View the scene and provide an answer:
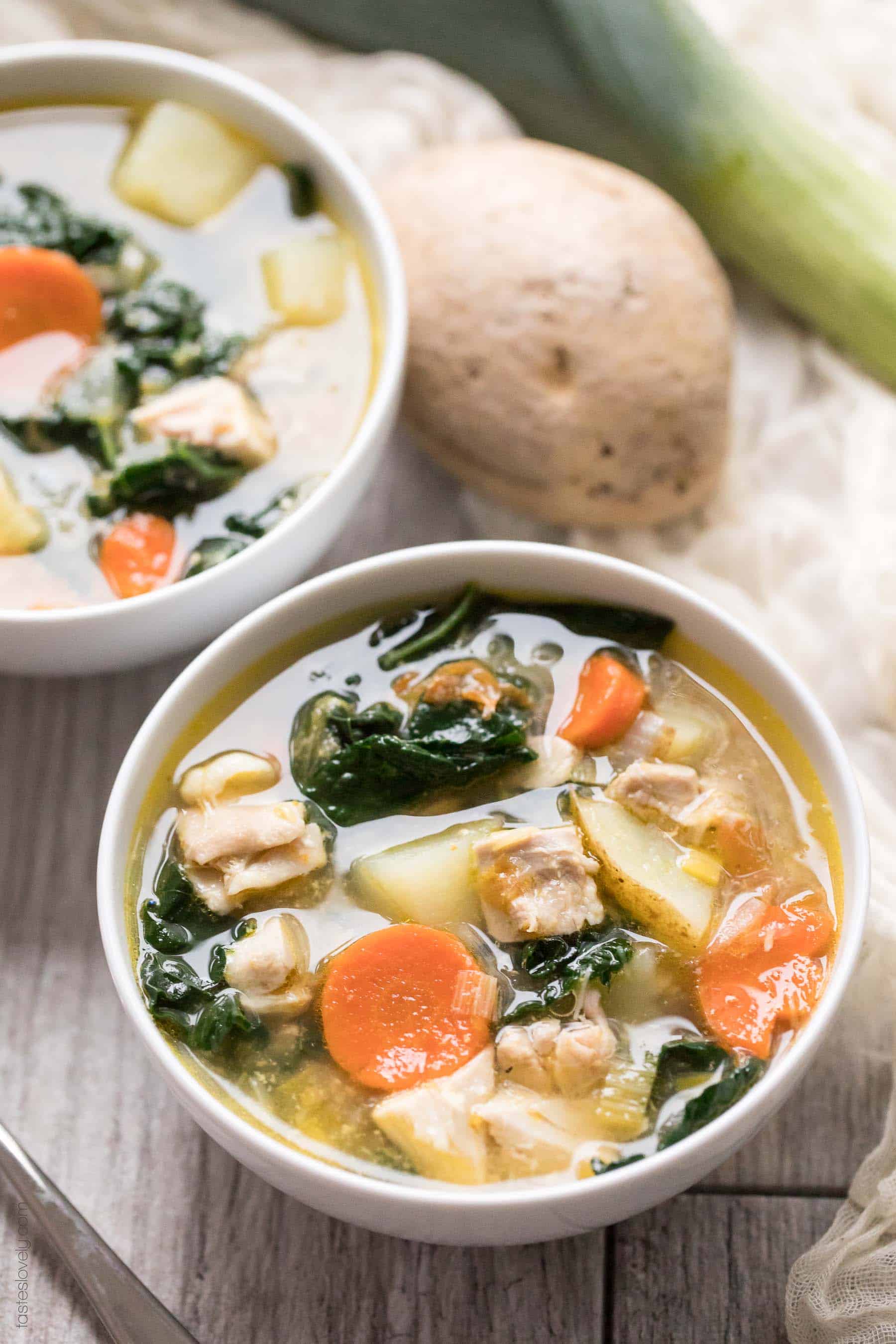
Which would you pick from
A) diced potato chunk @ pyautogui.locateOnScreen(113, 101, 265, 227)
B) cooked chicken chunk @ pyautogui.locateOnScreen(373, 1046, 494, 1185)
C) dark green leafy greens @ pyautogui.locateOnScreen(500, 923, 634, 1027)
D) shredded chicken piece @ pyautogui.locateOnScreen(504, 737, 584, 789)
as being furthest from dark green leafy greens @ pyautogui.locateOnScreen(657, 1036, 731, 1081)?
diced potato chunk @ pyautogui.locateOnScreen(113, 101, 265, 227)

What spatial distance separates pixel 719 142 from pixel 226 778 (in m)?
1.63

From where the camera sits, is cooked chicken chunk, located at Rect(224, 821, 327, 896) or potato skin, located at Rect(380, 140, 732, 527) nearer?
cooked chicken chunk, located at Rect(224, 821, 327, 896)

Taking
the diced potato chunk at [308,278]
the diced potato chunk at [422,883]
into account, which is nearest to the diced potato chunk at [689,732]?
the diced potato chunk at [422,883]

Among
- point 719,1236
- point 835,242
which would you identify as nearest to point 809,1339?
point 719,1236

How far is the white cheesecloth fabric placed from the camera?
2338 mm

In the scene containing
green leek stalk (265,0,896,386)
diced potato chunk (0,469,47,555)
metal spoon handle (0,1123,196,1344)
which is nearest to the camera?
metal spoon handle (0,1123,196,1344)

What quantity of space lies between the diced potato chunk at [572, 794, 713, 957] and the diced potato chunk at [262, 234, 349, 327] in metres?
1.09

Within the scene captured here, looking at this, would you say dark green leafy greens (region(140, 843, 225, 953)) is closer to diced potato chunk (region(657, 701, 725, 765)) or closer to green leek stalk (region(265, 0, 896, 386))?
diced potato chunk (region(657, 701, 725, 765))

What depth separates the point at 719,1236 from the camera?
2.06m

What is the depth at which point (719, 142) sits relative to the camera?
2.53 meters

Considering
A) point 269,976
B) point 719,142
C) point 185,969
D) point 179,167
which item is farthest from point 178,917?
point 719,142

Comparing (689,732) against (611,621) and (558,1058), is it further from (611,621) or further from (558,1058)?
(558,1058)

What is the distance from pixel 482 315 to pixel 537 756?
0.90 metres

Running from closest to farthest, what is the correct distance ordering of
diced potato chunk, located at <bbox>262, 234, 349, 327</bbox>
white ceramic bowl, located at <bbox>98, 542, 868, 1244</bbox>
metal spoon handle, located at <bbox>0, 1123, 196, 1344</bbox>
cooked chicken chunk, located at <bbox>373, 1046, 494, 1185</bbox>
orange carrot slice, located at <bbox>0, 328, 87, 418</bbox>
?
white ceramic bowl, located at <bbox>98, 542, 868, 1244</bbox>
cooked chicken chunk, located at <bbox>373, 1046, 494, 1185</bbox>
metal spoon handle, located at <bbox>0, 1123, 196, 1344</bbox>
orange carrot slice, located at <bbox>0, 328, 87, 418</bbox>
diced potato chunk, located at <bbox>262, 234, 349, 327</bbox>
